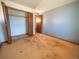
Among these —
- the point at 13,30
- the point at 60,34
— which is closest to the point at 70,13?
the point at 60,34

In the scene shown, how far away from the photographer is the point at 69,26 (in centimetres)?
294

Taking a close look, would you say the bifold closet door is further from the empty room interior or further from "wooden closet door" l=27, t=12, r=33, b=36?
"wooden closet door" l=27, t=12, r=33, b=36

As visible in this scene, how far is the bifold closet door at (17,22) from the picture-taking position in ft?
11.4

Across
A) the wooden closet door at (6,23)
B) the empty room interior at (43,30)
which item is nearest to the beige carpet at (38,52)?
the empty room interior at (43,30)

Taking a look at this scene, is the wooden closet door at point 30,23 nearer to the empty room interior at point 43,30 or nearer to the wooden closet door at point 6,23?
the empty room interior at point 43,30

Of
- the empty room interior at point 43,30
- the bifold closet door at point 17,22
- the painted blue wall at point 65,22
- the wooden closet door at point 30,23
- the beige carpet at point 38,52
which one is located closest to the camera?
the beige carpet at point 38,52

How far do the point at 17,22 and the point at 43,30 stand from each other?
253 cm

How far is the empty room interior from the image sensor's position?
188 centimetres

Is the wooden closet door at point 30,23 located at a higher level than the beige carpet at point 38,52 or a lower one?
higher

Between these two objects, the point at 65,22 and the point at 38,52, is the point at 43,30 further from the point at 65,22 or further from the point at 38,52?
the point at 38,52

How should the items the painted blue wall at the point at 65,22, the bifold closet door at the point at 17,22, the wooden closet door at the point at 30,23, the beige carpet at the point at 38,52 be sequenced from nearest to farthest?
the beige carpet at the point at 38,52 < the painted blue wall at the point at 65,22 < the bifold closet door at the point at 17,22 < the wooden closet door at the point at 30,23

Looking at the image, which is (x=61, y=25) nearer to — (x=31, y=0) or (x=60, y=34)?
(x=60, y=34)

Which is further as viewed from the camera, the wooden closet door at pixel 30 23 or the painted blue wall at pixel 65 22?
the wooden closet door at pixel 30 23

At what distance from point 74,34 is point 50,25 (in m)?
1.90
